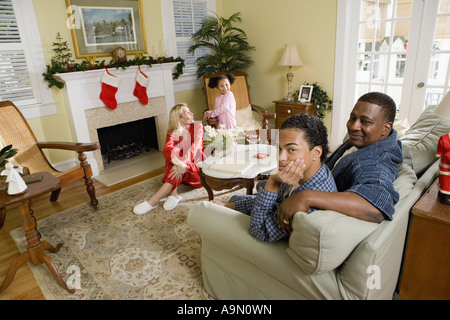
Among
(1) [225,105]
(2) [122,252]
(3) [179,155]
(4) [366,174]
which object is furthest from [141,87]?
(4) [366,174]

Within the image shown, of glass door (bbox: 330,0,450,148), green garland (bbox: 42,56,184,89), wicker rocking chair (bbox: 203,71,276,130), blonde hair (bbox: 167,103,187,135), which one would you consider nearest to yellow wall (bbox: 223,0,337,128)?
glass door (bbox: 330,0,450,148)

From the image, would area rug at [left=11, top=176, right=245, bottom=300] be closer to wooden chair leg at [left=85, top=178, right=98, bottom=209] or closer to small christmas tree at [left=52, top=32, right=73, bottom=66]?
wooden chair leg at [left=85, top=178, right=98, bottom=209]

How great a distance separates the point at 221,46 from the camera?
4.74m

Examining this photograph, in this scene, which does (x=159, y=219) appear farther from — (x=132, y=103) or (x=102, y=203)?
(x=132, y=103)

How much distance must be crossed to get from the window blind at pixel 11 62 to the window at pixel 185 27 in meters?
1.86

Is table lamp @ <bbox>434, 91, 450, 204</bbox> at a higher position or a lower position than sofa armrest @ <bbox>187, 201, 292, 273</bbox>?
higher

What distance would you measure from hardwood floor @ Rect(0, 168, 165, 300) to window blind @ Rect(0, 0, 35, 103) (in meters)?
1.15

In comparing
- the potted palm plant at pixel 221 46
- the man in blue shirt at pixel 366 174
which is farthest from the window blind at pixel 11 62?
the man in blue shirt at pixel 366 174

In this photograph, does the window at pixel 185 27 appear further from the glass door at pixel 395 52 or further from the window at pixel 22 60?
the glass door at pixel 395 52

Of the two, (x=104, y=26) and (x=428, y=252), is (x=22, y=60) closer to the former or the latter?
(x=104, y=26)

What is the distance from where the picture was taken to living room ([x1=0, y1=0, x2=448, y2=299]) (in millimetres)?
3455

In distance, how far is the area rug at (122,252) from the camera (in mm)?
1939

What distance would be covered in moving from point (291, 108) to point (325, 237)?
3.35m
